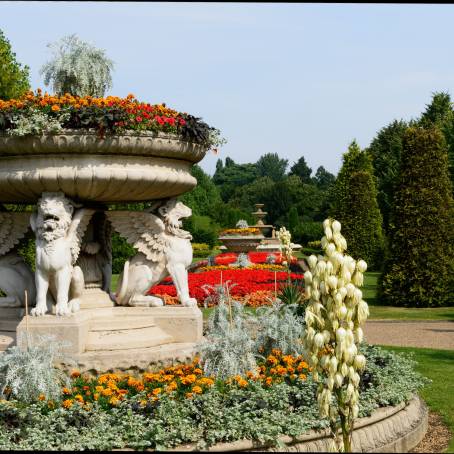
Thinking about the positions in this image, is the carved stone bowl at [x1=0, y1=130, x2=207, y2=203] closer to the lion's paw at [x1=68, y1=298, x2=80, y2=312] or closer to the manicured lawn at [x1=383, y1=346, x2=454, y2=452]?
the lion's paw at [x1=68, y1=298, x2=80, y2=312]

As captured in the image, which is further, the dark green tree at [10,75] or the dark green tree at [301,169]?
the dark green tree at [301,169]

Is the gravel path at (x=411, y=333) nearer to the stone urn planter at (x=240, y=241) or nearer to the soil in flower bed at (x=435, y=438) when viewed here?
the soil in flower bed at (x=435, y=438)

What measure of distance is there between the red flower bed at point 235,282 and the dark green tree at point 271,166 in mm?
97330

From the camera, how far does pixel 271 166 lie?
118 meters

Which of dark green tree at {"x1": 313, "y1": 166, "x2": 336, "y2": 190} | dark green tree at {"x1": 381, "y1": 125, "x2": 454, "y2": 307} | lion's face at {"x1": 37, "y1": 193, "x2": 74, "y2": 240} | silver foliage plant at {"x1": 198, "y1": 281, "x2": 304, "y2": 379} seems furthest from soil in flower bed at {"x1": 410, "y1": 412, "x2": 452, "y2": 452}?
dark green tree at {"x1": 313, "y1": 166, "x2": 336, "y2": 190}

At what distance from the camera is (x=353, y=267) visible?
3525mm

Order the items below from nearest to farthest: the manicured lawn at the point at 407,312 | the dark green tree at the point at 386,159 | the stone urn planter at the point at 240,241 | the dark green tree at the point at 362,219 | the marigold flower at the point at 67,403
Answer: the marigold flower at the point at 67,403
the manicured lawn at the point at 407,312
the dark green tree at the point at 362,219
the stone urn planter at the point at 240,241
the dark green tree at the point at 386,159

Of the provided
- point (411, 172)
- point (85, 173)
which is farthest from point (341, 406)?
point (411, 172)

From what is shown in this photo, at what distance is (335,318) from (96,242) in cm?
446

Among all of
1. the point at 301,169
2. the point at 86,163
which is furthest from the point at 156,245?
the point at 301,169

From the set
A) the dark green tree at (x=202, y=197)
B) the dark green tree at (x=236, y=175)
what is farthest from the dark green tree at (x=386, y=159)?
the dark green tree at (x=236, y=175)

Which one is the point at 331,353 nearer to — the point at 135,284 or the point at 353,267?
the point at 353,267

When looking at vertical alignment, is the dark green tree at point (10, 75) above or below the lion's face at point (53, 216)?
above

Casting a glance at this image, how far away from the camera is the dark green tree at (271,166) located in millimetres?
117438
